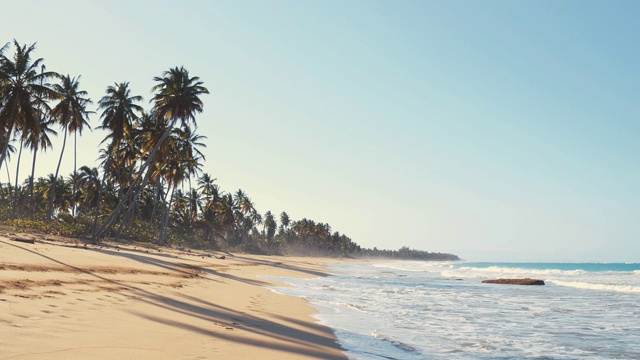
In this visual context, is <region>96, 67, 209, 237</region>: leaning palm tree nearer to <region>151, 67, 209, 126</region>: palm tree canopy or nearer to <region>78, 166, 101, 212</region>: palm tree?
<region>151, 67, 209, 126</region>: palm tree canopy

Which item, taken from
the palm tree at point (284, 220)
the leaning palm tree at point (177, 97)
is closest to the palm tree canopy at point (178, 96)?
the leaning palm tree at point (177, 97)

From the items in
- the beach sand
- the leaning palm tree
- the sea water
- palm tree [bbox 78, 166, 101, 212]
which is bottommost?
the sea water

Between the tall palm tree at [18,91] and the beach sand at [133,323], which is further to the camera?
the tall palm tree at [18,91]

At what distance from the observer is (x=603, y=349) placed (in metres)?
9.67

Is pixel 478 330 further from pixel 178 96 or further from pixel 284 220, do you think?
pixel 284 220

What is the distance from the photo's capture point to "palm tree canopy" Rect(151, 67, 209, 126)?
135ft

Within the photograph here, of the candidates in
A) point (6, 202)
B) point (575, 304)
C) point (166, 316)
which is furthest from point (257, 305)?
point (6, 202)

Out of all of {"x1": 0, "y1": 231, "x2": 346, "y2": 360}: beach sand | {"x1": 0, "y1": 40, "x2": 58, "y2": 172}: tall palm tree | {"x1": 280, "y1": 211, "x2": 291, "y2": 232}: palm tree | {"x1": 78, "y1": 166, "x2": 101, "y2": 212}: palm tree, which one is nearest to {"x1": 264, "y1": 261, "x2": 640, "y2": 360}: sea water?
{"x1": 0, "y1": 231, "x2": 346, "y2": 360}: beach sand

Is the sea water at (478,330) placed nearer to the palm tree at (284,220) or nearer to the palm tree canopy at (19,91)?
the palm tree canopy at (19,91)

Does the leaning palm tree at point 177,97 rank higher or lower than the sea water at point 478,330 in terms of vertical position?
higher

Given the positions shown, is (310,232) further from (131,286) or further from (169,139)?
(131,286)

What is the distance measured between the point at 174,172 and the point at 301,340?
1910 inches

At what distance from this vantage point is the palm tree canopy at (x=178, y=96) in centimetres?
4100

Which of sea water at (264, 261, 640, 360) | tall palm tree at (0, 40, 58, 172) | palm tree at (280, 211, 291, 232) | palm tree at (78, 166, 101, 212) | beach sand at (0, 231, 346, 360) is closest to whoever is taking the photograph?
beach sand at (0, 231, 346, 360)
